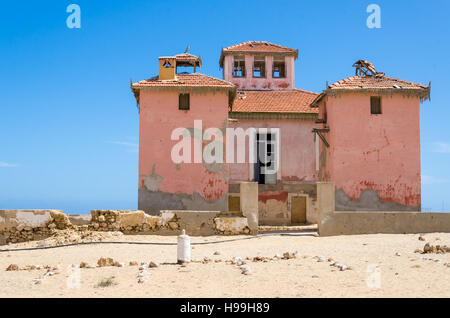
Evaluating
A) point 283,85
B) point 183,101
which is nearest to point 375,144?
point 183,101

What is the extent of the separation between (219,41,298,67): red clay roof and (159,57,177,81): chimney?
9.42 meters

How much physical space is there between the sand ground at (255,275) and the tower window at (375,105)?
908cm

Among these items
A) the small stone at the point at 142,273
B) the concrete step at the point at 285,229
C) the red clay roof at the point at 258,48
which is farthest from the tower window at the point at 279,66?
the small stone at the point at 142,273

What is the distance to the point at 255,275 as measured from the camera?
8039mm

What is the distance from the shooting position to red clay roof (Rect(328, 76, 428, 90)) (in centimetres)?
Result: 2025

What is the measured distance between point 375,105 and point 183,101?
909 cm

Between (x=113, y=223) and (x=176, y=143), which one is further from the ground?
(x=176, y=143)

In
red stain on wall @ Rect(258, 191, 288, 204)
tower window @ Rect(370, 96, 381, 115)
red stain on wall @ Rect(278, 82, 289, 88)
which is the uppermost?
red stain on wall @ Rect(278, 82, 289, 88)

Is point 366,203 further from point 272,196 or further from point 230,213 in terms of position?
point 230,213

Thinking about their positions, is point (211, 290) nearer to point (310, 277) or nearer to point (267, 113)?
point (310, 277)

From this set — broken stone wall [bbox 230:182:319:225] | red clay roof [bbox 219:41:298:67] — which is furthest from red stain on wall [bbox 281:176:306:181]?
red clay roof [bbox 219:41:298:67]

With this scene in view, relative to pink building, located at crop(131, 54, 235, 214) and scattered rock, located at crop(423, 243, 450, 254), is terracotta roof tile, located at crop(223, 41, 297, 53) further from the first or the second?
scattered rock, located at crop(423, 243, 450, 254)

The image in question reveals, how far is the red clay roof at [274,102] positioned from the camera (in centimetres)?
2533
